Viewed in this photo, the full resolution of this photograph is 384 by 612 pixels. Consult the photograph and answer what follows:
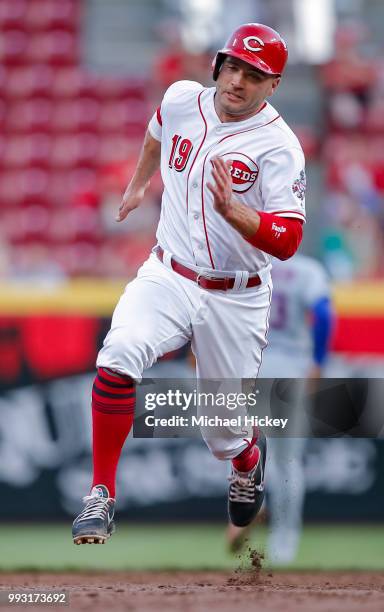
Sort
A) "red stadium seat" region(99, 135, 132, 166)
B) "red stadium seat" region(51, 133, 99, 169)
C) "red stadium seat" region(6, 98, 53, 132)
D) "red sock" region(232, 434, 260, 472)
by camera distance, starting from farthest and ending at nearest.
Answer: "red stadium seat" region(6, 98, 53, 132) → "red stadium seat" region(51, 133, 99, 169) → "red stadium seat" region(99, 135, 132, 166) → "red sock" region(232, 434, 260, 472)

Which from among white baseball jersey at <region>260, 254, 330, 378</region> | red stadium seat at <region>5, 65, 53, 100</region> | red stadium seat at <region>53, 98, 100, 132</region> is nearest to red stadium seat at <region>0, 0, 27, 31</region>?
red stadium seat at <region>5, 65, 53, 100</region>

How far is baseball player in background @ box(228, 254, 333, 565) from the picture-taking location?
6254mm

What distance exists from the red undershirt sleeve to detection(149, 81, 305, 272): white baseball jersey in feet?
0.16

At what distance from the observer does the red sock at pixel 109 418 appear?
429 centimetres

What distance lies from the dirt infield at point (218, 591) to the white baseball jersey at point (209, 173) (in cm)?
133

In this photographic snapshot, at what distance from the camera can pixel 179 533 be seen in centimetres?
732

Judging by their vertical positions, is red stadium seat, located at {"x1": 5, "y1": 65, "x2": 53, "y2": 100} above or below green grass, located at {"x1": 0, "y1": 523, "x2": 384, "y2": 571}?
above

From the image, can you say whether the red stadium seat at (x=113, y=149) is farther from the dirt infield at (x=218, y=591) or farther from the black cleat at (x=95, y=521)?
the black cleat at (x=95, y=521)

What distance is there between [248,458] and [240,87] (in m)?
1.70

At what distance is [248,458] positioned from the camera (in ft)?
16.6

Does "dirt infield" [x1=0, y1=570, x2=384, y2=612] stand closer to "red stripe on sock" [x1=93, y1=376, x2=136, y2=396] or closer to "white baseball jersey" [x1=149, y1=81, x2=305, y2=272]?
"red stripe on sock" [x1=93, y1=376, x2=136, y2=396]

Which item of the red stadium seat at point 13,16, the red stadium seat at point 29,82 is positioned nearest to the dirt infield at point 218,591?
the red stadium seat at point 29,82

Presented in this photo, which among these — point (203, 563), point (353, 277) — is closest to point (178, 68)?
point (353, 277)

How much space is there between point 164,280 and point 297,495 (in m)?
2.67
